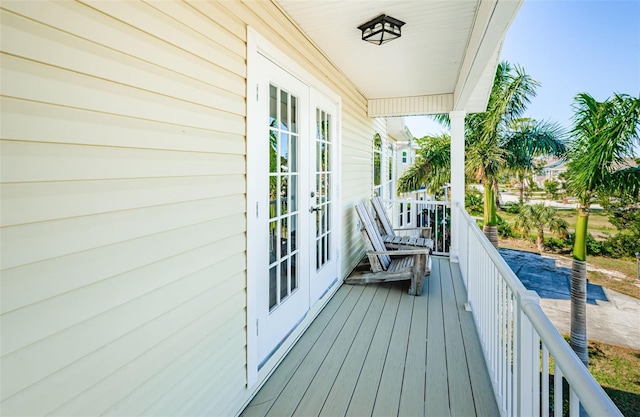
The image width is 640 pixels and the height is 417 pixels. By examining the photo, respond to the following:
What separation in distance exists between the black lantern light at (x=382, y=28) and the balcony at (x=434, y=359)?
71.4 inches

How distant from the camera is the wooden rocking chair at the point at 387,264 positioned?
3.86m

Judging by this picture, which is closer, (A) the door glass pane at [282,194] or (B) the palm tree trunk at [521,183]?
(A) the door glass pane at [282,194]

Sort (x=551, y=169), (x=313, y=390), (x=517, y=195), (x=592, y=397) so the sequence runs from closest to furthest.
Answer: (x=592, y=397)
(x=313, y=390)
(x=551, y=169)
(x=517, y=195)

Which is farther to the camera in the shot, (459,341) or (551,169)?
(551,169)

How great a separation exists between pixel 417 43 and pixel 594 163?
5947 millimetres

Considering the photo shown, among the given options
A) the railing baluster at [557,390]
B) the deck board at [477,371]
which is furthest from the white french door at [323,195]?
the railing baluster at [557,390]

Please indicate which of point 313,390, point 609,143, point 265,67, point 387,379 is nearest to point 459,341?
point 387,379

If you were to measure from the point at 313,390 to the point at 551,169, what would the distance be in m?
11.1

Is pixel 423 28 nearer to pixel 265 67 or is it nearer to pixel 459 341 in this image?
pixel 265 67

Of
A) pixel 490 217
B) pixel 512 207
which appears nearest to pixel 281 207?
pixel 490 217

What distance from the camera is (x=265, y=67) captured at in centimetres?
234

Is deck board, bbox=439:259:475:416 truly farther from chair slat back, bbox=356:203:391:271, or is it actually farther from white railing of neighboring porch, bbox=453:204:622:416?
chair slat back, bbox=356:203:391:271

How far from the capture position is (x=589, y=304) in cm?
950

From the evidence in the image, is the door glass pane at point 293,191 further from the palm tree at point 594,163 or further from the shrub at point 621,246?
the shrub at point 621,246
